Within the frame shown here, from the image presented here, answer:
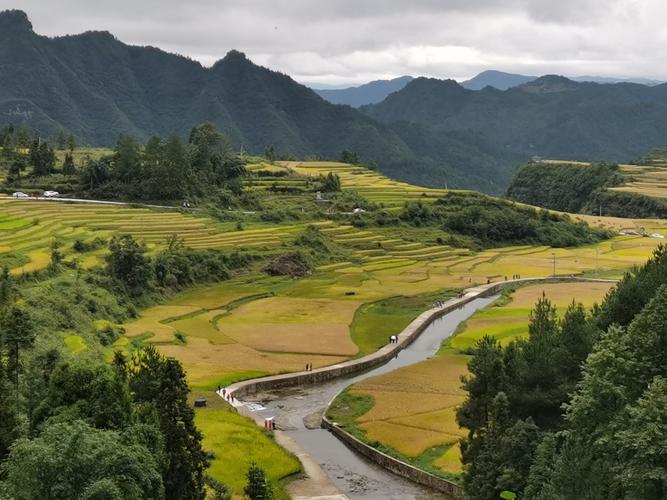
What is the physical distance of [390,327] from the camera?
52812 mm

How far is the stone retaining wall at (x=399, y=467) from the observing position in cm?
2747

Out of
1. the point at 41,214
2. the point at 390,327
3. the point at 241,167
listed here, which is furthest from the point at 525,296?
the point at 241,167

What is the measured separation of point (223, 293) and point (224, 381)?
22.3m

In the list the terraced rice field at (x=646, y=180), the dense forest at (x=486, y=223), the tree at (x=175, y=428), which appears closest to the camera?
the tree at (x=175, y=428)

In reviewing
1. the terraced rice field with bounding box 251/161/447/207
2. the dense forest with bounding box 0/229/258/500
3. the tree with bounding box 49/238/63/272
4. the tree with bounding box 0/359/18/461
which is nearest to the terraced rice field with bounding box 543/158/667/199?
the terraced rice field with bounding box 251/161/447/207

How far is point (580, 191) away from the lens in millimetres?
153125

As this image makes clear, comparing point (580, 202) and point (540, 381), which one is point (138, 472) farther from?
point (580, 202)

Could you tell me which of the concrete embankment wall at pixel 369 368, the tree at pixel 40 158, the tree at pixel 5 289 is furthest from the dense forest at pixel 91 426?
the tree at pixel 40 158

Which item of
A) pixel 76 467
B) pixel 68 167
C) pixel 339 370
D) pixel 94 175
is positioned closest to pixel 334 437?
pixel 339 370

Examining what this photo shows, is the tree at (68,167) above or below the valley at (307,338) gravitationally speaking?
above

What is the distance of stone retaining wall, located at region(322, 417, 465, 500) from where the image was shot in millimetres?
27466

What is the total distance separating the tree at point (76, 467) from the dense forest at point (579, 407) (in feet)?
32.5

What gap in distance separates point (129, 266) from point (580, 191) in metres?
118

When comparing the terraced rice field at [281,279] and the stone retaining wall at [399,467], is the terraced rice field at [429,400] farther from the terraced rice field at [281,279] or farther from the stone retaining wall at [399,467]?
the terraced rice field at [281,279]
